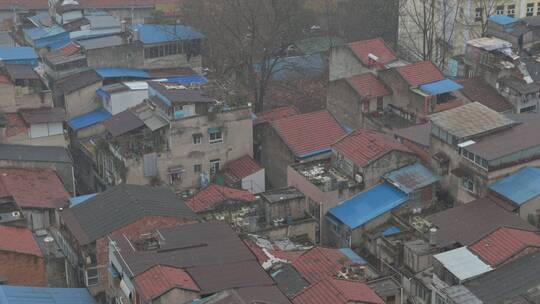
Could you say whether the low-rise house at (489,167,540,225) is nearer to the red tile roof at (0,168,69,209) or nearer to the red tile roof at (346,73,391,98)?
the red tile roof at (346,73,391,98)

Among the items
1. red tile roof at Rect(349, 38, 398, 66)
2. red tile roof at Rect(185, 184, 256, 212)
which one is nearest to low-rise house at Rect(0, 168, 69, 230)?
red tile roof at Rect(185, 184, 256, 212)

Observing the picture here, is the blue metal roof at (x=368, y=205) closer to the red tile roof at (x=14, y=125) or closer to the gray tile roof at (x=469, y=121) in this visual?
the gray tile roof at (x=469, y=121)

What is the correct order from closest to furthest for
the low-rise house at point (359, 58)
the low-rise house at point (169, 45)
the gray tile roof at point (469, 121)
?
1. the gray tile roof at point (469, 121)
2. the low-rise house at point (359, 58)
3. the low-rise house at point (169, 45)

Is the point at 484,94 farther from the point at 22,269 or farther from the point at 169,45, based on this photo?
the point at 22,269

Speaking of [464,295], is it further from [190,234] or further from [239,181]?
[239,181]

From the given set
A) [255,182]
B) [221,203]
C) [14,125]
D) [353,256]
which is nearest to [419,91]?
[255,182]

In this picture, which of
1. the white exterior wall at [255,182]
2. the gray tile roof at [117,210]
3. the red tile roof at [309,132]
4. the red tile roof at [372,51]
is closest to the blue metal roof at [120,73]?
the red tile roof at [309,132]
